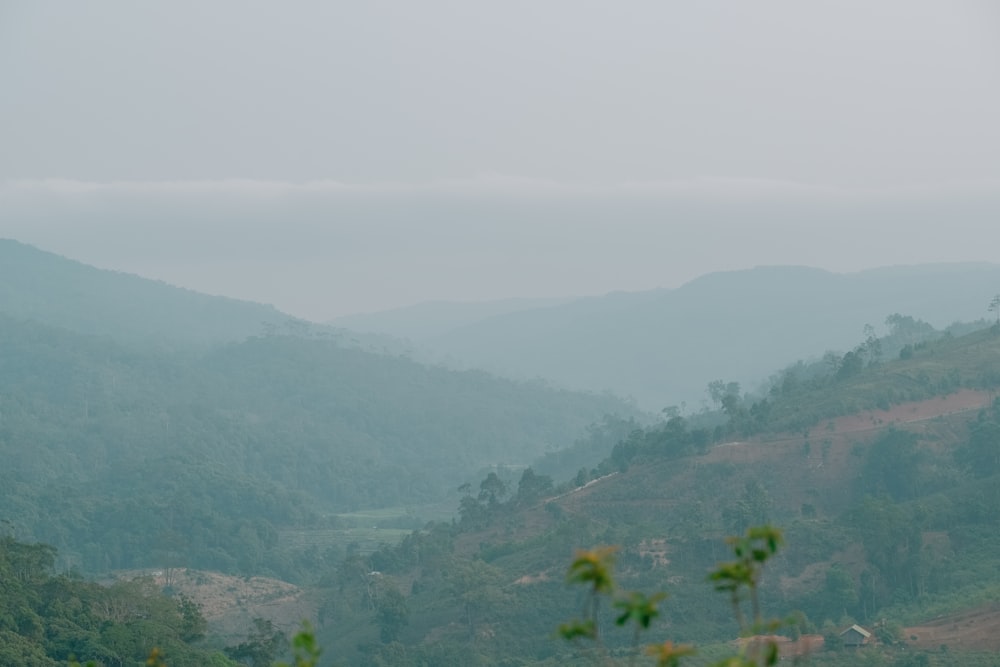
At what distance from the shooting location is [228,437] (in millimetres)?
105625

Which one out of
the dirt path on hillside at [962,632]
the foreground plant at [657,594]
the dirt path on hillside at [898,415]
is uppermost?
the foreground plant at [657,594]

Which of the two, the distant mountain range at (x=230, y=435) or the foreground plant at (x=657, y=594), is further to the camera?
the distant mountain range at (x=230, y=435)

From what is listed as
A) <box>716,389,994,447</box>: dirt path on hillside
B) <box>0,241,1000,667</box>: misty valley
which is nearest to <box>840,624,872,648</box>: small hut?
<box>0,241,1000,667</box>: misty valley

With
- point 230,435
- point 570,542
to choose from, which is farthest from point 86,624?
point 230,435

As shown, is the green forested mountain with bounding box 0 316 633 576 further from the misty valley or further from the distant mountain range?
the misty valley

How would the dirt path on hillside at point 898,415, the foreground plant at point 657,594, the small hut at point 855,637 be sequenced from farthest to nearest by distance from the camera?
the dirt path on hillside at point 898,415
the small hut at point 855,637
the foreground plant at point 657,594

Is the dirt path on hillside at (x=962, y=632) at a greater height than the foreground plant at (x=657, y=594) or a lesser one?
lesser

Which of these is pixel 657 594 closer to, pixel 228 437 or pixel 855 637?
pixel 855 637

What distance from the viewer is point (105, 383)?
389 ft

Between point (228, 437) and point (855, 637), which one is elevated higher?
point (228, 437)

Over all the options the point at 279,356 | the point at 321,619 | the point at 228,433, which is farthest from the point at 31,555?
the point at 279,356

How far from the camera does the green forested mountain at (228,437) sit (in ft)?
238

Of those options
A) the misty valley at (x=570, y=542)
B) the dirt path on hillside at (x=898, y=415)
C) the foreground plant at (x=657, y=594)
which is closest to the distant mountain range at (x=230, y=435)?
the misty valley at (x=570, y=542)

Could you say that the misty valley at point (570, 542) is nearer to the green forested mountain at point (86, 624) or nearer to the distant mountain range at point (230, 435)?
the green forested mountain at point (86, 624)
